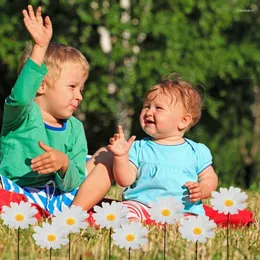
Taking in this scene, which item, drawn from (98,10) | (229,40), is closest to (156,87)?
(98,10)

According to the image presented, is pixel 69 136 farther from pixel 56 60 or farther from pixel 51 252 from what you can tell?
pixel 51 252

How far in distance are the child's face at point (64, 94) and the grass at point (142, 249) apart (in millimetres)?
1098

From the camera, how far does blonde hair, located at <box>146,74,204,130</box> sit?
4812mm

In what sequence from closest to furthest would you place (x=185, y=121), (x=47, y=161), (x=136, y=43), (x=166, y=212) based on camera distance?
1. (x=166, y=212)
2. (x=47, y=161)
3. (x=185, y=121)
4. (x=136, y=43)

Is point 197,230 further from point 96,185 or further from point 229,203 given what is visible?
point 96,185

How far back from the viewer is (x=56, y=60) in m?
4.92

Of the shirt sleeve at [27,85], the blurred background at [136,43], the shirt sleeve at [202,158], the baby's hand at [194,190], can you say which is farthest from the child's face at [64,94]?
the blurred background at [136,43]

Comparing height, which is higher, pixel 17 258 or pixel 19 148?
pixel 19 148

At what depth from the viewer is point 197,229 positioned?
326cm

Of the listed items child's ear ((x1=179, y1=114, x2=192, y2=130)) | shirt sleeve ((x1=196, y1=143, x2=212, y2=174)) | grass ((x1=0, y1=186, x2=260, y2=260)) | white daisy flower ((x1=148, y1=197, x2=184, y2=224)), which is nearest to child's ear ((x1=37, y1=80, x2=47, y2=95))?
child's ear ((x1=179, y1=114, x2=192, y2=130))

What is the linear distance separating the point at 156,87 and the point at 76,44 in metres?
8.87

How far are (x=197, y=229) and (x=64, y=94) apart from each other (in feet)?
6.10

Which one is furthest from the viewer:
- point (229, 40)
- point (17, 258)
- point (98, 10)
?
point (229, 40)

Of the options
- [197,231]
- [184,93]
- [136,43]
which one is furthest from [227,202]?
[136,43]
